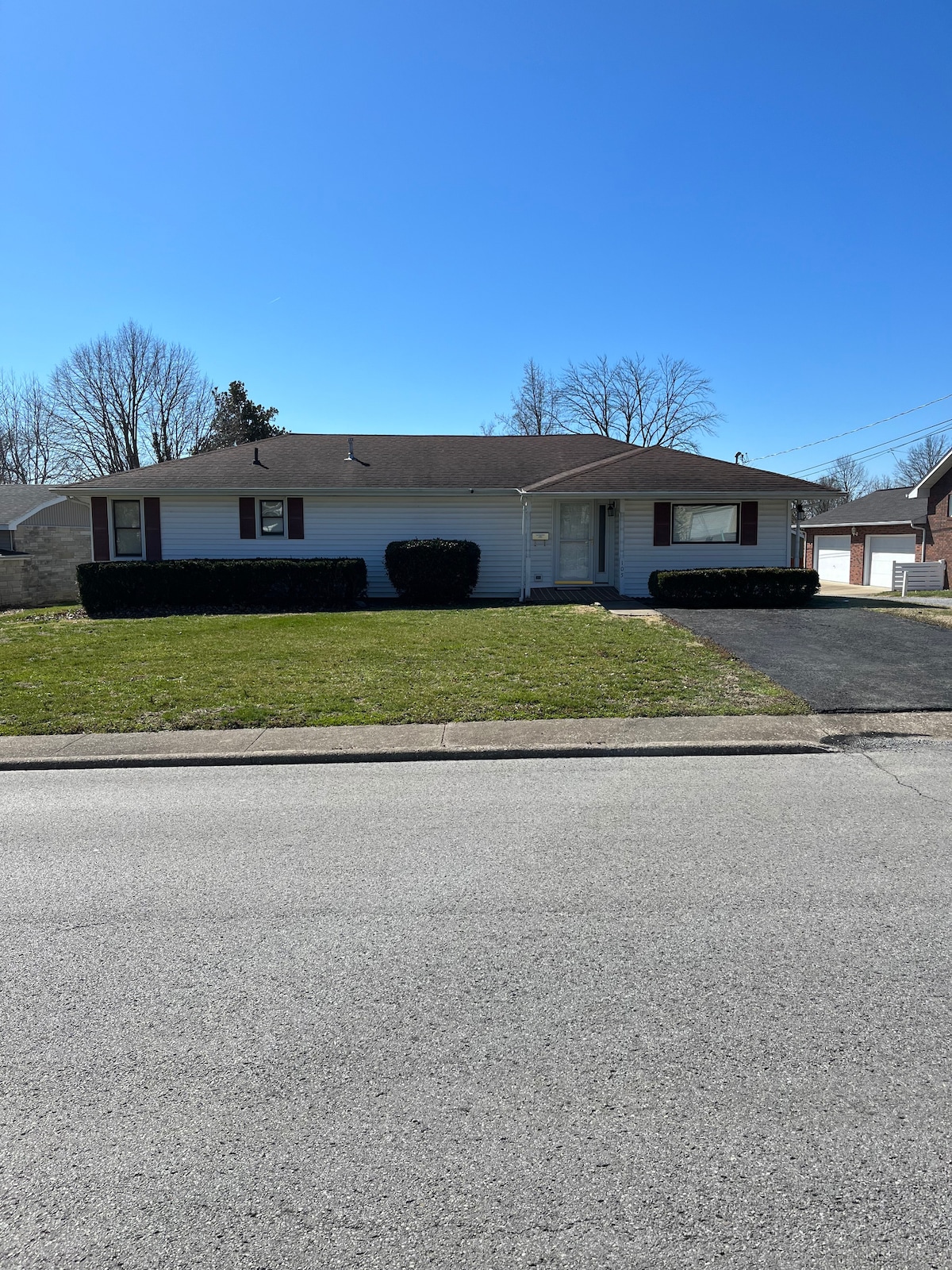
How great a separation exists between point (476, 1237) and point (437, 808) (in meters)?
3.62

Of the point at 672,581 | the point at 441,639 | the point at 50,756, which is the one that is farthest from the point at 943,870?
the point at 672,581

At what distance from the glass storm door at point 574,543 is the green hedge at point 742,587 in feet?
13.6

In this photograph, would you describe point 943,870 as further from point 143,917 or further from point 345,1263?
point 143,917

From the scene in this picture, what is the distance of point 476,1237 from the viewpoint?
211 cm

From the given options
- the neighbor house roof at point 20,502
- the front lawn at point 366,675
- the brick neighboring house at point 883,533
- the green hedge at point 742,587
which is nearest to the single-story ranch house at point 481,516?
the green hedge at point 742,587

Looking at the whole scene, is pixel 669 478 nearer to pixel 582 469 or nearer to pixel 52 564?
pixel 582 469

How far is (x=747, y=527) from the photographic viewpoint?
20016mm

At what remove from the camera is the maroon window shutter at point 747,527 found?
787 inches

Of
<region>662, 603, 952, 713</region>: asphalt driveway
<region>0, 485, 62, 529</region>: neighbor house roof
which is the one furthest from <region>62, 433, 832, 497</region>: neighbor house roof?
<region>0, 485, 62, 529</region>: neighbor house roof

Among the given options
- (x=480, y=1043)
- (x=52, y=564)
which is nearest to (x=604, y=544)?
(x=52, y=564)

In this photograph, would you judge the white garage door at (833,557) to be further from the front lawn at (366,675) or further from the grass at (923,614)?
the front lawn at (366,675)

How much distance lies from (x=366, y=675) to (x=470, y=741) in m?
2.89

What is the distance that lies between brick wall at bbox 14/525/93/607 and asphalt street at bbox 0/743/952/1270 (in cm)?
1895

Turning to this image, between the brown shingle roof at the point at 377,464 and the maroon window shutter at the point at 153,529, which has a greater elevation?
the brown shingle roof at the point at 377,464
